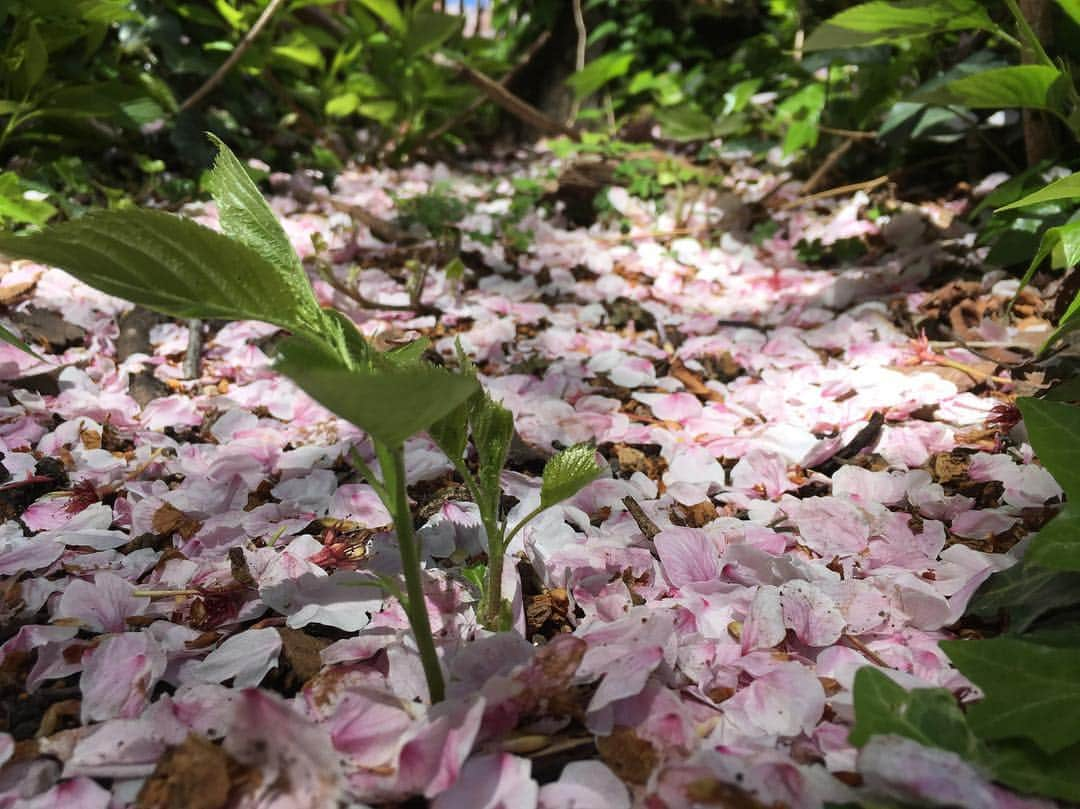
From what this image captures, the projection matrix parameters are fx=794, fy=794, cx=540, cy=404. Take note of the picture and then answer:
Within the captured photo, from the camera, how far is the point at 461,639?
78 cm

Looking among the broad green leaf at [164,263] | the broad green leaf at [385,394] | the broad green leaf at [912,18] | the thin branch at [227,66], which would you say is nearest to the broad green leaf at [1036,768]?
the broad green leaf at [385,394]

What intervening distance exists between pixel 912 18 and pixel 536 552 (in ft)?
4.36

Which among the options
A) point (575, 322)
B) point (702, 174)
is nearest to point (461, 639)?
point (575, 322)

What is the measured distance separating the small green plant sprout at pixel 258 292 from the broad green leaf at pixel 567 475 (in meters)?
0.15

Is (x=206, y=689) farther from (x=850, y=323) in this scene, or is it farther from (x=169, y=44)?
(x=169, y=44)

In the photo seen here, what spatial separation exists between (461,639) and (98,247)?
47 cm

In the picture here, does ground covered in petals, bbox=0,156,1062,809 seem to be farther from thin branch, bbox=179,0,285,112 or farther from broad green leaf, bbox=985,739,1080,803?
thin branch, bbox=179,0,285,112

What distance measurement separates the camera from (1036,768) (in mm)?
583

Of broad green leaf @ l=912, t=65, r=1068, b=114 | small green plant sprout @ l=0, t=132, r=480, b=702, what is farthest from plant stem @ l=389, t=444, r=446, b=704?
broad green leaf @ l=912, t=65, r=1068, b=114

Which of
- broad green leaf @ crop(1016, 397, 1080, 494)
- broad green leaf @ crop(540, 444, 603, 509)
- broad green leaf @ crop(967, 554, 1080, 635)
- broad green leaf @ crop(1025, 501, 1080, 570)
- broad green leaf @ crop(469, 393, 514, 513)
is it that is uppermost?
broad green leaf @ crop(469, 393, 514, 513)

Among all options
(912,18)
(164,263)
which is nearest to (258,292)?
(164,263)

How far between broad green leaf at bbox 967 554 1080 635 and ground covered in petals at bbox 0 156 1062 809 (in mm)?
26

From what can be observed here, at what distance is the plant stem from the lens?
1.98ft

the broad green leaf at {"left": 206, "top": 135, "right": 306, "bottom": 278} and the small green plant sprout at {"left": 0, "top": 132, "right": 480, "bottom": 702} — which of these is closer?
the small green plant sprout at {"left": 0, "top": 132, "right": 480, "bottom": 702}
